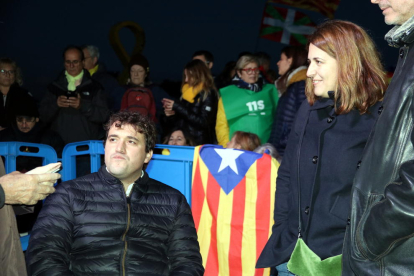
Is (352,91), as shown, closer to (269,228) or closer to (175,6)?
(269,228)

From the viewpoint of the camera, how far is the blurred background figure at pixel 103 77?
7066mm

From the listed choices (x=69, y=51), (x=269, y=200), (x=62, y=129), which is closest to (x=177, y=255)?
(x=269, y=200)

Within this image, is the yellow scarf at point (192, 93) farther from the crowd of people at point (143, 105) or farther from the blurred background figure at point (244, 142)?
the blurred background figure at point (244, 142)

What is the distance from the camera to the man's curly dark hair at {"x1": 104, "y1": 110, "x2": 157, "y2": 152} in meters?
3.90

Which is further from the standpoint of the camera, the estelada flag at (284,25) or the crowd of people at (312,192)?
the estelada flag at (284,25)

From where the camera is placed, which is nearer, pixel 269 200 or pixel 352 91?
pixel 352 91

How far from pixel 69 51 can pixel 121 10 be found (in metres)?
10.5

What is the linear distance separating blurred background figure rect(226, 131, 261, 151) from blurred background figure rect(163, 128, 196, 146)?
0.74 metres

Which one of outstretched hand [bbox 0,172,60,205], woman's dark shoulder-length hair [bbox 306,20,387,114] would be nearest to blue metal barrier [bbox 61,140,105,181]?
outstretched hand [bbox 0,172,60,205]

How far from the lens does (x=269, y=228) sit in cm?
432

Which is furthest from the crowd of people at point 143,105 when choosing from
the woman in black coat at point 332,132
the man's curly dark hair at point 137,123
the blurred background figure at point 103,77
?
the woman in black coat at point 332,132

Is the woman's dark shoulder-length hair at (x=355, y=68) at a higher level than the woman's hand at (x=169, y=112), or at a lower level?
higher

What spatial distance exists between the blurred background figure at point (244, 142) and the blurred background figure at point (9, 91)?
262 centimetres

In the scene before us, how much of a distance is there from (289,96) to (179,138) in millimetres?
1366
